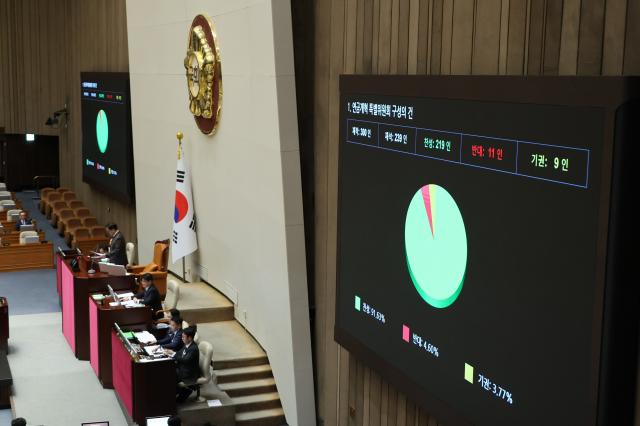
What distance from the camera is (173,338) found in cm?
1059

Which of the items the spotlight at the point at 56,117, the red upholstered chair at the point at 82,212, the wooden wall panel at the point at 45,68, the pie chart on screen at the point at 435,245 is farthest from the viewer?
the spotlight at the point at 56,117

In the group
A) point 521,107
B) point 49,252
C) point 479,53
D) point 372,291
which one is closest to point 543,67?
point 521,107

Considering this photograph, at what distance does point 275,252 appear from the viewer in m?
10.5

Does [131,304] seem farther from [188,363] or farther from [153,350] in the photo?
[188,363]

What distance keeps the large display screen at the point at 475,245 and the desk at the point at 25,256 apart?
10.9 meters

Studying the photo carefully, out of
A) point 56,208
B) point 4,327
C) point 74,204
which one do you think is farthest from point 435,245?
point 74,204

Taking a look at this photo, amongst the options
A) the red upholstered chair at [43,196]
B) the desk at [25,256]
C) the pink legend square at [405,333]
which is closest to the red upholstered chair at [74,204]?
the red upholstered chair at [43,196]

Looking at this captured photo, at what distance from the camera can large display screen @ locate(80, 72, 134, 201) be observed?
57.8ft

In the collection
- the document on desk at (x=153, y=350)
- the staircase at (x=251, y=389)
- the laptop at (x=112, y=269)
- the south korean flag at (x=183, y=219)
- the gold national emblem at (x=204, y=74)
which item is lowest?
the staircase at (x=251, y=389)

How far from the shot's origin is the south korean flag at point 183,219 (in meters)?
13.7

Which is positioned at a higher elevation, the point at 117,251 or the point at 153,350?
the point at 117,251

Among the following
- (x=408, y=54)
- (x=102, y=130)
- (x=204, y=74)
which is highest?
(x=408, y=54)

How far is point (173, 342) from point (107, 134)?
9.25 m

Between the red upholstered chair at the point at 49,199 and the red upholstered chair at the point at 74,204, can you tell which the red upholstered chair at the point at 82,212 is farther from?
the red upholstered chair at the point at 49,199
